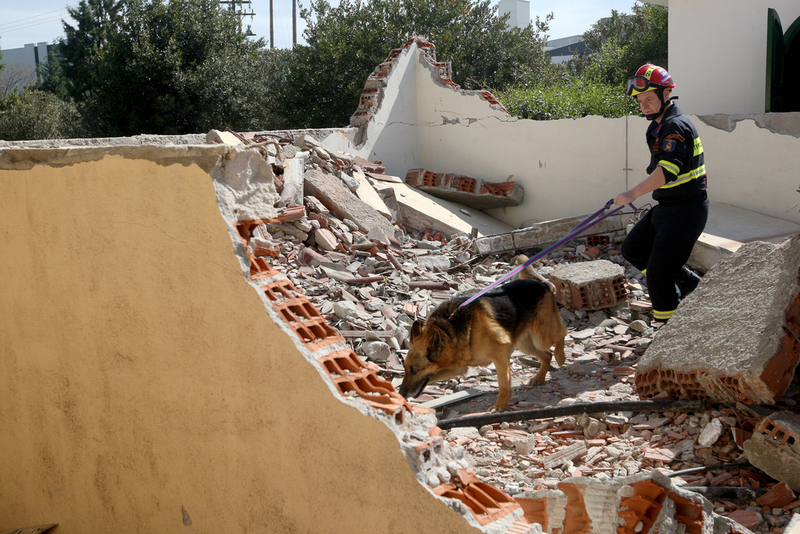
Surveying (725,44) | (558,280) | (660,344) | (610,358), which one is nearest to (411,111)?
(725,44)

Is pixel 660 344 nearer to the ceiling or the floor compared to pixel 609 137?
nearer to the floor

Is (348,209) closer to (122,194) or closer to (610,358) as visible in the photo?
(610,358)

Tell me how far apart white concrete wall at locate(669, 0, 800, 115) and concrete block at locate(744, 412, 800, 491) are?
931cm

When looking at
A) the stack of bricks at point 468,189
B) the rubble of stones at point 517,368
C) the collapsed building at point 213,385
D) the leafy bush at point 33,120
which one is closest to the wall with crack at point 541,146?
the stack of bricks at point 468,189

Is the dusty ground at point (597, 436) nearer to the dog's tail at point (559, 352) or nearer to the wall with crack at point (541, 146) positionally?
the dog's tail at point (559, 352)

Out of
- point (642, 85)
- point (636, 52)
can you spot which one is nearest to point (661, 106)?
point (642, 85)

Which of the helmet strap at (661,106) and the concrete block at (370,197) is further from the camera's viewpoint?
the concrete block at (370,197)

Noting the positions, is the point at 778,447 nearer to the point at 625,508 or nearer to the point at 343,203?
the point at 625,508

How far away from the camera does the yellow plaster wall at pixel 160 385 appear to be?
2396 mm

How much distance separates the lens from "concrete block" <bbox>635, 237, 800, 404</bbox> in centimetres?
359

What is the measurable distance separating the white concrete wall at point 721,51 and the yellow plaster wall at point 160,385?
11.2m

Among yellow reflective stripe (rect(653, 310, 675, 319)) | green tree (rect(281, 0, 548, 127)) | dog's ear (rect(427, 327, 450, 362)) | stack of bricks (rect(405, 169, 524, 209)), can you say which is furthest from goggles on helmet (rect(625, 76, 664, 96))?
green tree (rect(281, 0, 548, 127))

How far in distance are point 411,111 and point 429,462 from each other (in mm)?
11968

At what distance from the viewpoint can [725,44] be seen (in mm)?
11469
